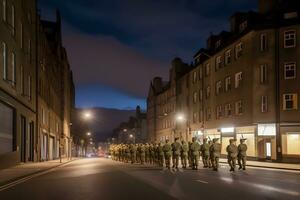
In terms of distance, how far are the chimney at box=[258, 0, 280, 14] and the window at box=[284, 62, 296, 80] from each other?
24.0ft

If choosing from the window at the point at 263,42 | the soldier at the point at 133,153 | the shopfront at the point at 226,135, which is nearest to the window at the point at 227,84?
the shopfront at the point at 226,135

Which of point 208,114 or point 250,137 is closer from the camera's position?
point 250,137

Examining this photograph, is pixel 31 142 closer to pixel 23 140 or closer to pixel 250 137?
pixel 23 140

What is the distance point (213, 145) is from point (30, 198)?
17.1 metres

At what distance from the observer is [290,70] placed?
43938 millimetres

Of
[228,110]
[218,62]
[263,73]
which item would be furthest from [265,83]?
[218,62]

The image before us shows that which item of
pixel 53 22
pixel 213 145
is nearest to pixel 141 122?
pixel 53 22

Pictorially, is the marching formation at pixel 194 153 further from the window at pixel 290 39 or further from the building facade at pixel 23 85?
the window at pixel 290 39

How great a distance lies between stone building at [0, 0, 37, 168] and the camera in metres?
31.5

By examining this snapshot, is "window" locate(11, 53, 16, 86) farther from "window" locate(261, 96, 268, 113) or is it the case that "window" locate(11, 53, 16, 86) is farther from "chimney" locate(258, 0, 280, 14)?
"chimney" locate(258, 0, 280, 14)

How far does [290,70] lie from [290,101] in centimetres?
269

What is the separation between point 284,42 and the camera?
4428 cm

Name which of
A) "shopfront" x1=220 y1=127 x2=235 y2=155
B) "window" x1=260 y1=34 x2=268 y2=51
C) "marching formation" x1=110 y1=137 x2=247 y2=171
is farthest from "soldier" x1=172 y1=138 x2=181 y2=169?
"shopfront" x1=220 y1=127 x2=235 y2=155

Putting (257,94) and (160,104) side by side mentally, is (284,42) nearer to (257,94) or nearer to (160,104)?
(257,94)
